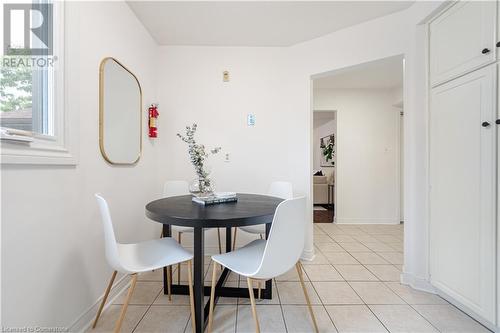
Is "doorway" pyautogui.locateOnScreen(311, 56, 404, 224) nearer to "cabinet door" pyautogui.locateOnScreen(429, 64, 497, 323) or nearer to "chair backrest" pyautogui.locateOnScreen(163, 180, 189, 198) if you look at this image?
"cabinet door" pyautogui.locateOnScreen(429, 64, 497, 323)

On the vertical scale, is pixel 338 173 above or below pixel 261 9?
below

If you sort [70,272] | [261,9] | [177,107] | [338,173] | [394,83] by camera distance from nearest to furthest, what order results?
[70,272]
[261,9]
[177,107]
[394,83]
[338,173]

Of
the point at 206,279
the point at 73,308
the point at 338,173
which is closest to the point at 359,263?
the point at 206,279

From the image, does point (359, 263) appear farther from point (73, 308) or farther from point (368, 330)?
point (73, 308)

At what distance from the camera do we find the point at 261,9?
2.10 metres

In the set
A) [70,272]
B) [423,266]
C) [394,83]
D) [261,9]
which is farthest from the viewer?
[394,83]

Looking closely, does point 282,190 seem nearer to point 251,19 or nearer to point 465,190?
point 465,190

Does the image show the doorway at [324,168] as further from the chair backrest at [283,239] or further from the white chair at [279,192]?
the chair backrest at [283,239]

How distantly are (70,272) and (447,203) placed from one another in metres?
2.63

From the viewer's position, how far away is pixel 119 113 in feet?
6.37

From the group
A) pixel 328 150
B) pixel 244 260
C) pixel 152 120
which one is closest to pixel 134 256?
pixel 244 260

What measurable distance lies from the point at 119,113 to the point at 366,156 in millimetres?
3913

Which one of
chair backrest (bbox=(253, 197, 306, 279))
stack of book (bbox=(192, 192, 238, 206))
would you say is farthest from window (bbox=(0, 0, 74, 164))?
chair backrest (bbox=(253, 197, 306, 279))

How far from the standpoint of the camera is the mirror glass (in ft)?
5.67
